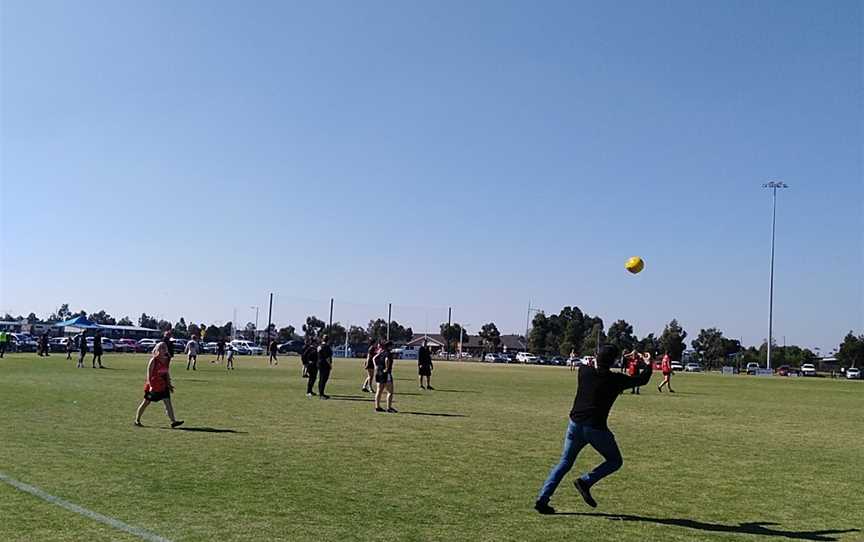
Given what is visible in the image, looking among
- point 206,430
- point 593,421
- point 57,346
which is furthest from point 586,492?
point 57,346

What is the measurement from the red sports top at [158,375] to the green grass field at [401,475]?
30.9 inches

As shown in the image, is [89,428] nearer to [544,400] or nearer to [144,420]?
[144,420]

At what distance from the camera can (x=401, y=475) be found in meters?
11.5

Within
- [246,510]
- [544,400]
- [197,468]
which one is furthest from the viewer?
[544,400]

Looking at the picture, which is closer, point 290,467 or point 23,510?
point 23,510

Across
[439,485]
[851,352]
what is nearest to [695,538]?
[439,485]

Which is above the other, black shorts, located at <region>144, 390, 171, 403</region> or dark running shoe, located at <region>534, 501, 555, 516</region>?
black shorts, located at <region>144, 390, 171, 403</region>

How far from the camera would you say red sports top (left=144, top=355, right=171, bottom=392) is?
53.2 feet

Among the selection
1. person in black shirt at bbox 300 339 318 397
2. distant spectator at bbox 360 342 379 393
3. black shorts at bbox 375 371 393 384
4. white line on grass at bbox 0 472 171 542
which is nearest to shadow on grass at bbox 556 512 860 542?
white line on grass at bbox 0 472 171 542

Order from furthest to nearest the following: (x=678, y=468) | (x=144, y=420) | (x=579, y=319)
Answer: (x=579, y=319)
(x=144, y=420)
(x=678, y=468)

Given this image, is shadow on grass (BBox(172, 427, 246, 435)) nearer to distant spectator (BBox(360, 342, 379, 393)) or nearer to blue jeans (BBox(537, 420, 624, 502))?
blue jeans (BBox(537, 420, 624, 502))

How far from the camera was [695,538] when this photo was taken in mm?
8359

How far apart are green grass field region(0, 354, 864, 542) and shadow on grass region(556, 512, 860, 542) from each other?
0.12 ft

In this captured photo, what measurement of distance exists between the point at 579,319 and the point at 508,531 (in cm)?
17136
